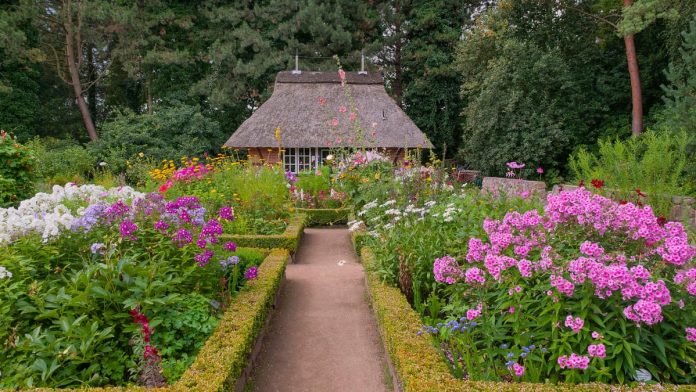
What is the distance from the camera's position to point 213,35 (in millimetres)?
21469

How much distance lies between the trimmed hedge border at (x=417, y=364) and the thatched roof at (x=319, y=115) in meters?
11.3

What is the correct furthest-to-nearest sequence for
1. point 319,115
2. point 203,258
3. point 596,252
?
point 319,115 → point 203,258 → point 596,252

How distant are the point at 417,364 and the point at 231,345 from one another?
1.18 m

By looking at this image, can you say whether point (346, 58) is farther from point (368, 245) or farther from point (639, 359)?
point (639, 359)

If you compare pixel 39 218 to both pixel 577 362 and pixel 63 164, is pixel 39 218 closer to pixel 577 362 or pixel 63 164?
pixel 577 362

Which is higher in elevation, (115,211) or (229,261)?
(115,211)

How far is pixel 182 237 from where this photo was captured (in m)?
3.36

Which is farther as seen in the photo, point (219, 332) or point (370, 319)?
point (370, 319)

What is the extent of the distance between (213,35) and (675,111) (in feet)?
61.8

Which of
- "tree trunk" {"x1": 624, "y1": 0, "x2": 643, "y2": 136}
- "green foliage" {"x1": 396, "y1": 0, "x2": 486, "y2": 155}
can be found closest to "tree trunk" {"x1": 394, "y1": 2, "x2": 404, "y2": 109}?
"green foliage" {"x1": 396, "y1": 0, "x2": 486, "y2": 155}

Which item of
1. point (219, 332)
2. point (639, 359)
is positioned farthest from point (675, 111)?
point (219, 332)

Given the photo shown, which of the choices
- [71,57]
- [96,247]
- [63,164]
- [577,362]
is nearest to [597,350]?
[577,362]

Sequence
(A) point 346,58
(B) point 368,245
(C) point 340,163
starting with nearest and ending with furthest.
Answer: (B) point 368,245, (C) point 340,163, (A) point 346,58

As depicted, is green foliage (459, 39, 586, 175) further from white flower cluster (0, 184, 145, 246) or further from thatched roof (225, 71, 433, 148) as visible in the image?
white flower cluster (0, 184, 145, 246)
